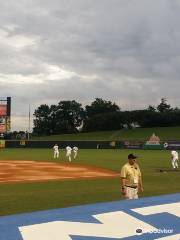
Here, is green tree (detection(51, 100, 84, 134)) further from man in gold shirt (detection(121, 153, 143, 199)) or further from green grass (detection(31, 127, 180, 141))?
man in gold shirt (detection(121, 153, 143, 199))

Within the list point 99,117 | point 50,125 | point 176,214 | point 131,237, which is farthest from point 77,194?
point 50,125

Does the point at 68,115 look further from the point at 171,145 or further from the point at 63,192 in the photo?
the point at 63,192

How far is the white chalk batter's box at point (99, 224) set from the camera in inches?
263

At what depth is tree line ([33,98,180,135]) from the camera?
130 m

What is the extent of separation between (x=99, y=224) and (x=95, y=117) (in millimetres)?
132009

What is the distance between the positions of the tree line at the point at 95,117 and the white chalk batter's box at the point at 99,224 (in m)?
121

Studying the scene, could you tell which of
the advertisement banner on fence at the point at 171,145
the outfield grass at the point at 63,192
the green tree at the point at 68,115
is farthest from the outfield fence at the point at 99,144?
the green tree at the point at 68,115

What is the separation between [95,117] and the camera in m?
139

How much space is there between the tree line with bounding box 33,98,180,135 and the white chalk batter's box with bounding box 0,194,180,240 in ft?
396

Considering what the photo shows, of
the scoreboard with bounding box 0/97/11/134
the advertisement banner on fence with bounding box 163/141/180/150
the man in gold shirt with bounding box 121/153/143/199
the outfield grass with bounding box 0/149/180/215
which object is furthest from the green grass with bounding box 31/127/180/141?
the man in gold shirt with bounding box 121/153/143/199

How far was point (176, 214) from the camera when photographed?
8.12 meters

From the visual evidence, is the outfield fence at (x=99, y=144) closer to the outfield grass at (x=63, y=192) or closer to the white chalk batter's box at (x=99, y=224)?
the outfield grass at (x=63, y=192)

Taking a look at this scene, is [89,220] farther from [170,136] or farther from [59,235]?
[170,136]

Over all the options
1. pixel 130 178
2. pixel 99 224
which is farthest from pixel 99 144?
pixel 99 224
